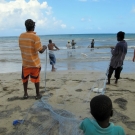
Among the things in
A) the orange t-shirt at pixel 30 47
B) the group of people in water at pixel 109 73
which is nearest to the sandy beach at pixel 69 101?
the group of people in water at pixel 109 73

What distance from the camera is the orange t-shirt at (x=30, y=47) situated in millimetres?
3944

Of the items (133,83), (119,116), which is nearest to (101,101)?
(119,116)

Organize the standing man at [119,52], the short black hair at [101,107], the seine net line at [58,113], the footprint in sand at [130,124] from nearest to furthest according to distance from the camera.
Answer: the short black hair at [101,107] → the seine net line at [58,113] → the footprint in sand at [130,124] → the standing man at [119,52]

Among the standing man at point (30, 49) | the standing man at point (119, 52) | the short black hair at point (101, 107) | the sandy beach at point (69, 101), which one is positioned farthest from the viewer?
the standing man at point (119, 52)

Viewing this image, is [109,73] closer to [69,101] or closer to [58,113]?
[69,101]

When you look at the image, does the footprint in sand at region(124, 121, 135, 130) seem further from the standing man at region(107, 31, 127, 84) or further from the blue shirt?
the standing man at region(107, 31, 127, 84)

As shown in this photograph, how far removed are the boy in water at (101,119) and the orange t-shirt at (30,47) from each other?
99.1 inches

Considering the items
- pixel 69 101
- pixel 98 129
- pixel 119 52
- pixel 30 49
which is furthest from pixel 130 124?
pixel 119 52

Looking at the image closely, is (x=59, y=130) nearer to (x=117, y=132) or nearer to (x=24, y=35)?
(x=117, y=132)

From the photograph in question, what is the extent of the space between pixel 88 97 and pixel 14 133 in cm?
189

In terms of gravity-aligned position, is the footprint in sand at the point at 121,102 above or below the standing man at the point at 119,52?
below

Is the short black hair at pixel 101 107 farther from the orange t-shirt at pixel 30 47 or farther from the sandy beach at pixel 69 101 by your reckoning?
the orange t-shirt at pixel 30 47

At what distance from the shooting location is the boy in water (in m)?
1.57

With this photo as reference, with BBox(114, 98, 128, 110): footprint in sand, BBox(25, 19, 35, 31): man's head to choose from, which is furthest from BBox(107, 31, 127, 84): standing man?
BBox(25, 19, 35, 31): man's head
